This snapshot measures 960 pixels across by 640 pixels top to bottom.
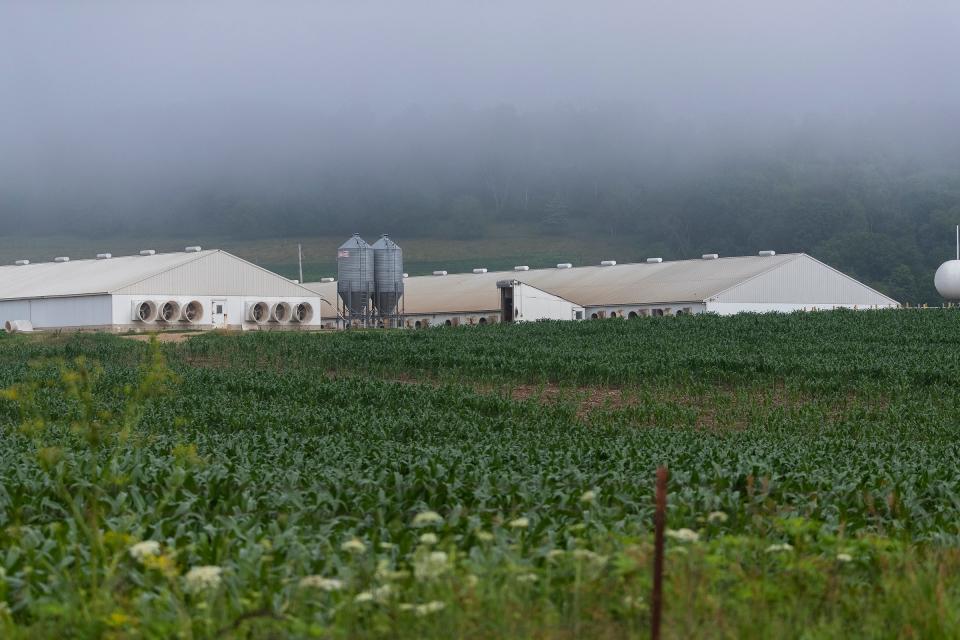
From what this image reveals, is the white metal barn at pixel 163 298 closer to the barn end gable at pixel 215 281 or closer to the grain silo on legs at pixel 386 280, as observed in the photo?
the barn end gable at pixel 215 281

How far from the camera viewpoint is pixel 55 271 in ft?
229

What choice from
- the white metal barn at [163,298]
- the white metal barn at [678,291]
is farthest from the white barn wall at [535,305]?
the white metal barn at [163,298]

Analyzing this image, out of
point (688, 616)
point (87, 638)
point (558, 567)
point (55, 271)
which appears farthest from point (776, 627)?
point (55, 271)

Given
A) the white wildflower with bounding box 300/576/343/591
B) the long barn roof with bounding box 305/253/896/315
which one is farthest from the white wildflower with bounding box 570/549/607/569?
the long barn roof with bounding box 305/253/896/315

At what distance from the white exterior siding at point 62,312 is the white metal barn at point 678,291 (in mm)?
19890

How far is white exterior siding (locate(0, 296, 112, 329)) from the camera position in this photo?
186ft

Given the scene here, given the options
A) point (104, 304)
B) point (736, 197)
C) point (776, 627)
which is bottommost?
point (776, 627)

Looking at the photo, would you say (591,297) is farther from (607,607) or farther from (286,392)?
(607,607)

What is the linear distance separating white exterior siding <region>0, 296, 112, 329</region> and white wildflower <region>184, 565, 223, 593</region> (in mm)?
52534

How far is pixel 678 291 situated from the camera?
6512 centimetres

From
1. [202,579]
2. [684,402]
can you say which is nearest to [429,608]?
[202,579]

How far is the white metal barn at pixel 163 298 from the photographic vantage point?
2249 inches

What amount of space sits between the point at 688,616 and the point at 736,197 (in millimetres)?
152315

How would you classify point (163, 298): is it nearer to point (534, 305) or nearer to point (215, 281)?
point (215, 281)
